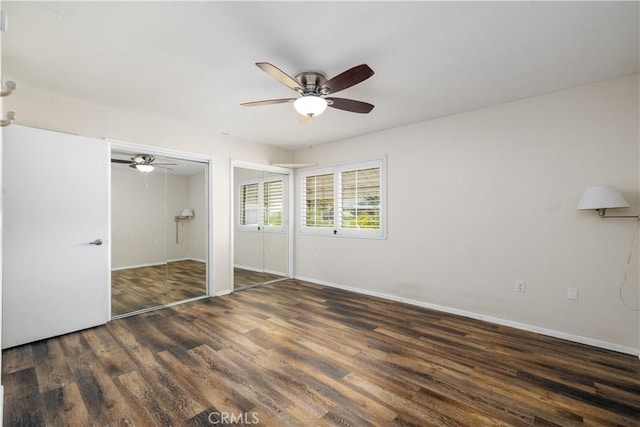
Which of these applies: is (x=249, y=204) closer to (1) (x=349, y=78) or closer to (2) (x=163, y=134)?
(2) (x=163, y=134)

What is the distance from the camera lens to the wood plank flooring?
1.88m

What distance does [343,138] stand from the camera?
16.0ft

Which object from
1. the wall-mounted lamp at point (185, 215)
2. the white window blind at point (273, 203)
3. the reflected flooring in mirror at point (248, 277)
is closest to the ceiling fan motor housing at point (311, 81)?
the wall-mounted lamp at point (185, 215)

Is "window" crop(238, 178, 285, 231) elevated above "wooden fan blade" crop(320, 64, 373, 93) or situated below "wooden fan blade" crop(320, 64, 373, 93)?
below

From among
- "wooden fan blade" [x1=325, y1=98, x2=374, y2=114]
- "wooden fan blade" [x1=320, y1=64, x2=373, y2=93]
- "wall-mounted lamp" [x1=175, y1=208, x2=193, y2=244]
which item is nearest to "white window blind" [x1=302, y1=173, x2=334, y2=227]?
"wall-mounted lamp" [x1=175, y1=208, x2=193, y2=244]

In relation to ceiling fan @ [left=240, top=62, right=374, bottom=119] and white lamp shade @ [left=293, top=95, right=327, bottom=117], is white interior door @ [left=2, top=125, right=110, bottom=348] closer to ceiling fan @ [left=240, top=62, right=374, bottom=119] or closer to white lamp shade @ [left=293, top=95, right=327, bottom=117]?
ceiling fan @ [left=240, top=62, right=374, bottom=119]

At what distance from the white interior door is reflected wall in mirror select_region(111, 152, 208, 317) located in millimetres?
306

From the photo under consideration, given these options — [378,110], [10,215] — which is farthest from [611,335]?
[10,215]

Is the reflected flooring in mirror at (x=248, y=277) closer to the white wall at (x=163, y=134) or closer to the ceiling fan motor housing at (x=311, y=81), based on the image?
the white wall at (x=163, y=134)

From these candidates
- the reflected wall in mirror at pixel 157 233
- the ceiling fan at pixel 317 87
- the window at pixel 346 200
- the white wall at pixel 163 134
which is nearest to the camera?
the ceiling fan at pixel 317 87

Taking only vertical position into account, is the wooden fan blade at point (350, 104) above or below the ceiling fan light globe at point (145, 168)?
above

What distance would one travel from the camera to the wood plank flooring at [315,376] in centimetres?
188

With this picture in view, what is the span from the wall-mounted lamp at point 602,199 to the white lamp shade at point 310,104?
2.65 metres

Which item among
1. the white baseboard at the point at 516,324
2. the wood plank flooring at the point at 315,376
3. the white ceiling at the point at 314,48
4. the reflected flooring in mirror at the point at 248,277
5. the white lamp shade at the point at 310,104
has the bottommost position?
the wood plank flooring at the point at 315,376
